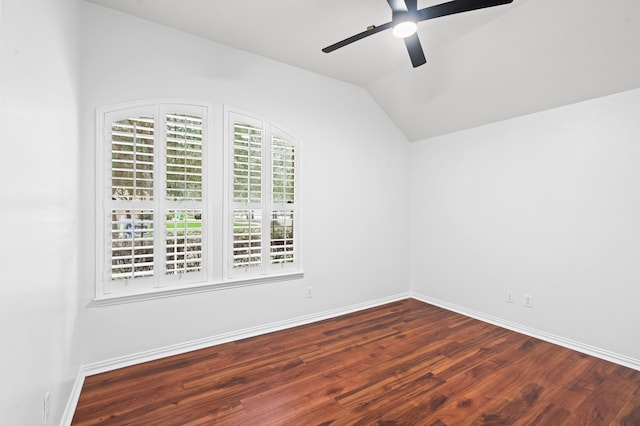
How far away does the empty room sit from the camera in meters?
2.03

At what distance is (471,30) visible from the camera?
2914 millimetres

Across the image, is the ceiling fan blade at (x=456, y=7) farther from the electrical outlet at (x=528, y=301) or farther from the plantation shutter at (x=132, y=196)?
the electrical outlet at (x=528, y=301)

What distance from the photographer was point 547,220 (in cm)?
327

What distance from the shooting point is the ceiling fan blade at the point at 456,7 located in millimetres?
1864

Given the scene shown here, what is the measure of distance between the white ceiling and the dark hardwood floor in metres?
2.54

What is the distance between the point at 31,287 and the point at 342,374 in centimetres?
214

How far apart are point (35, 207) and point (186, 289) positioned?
1.72 metres

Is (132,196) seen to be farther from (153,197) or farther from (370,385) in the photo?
(370,385)

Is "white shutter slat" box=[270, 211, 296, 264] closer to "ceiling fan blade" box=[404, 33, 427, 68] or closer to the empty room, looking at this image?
the empty room

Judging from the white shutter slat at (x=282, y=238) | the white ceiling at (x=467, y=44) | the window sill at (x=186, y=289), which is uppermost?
the white ceiling at (x=467, y=44)

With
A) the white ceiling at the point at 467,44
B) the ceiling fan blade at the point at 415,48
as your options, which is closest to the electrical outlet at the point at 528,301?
the white ceiling at the point at 467,44

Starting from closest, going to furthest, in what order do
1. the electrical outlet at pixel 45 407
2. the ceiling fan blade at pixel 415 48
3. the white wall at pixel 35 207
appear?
1. the white wall at pixel 35 207
2. the electrical outlet at pixel 45 407
3. the ceiling fan blade at pixel 415 48

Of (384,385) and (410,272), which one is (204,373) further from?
(410,272)

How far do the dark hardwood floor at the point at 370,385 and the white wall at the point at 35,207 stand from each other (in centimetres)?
60
